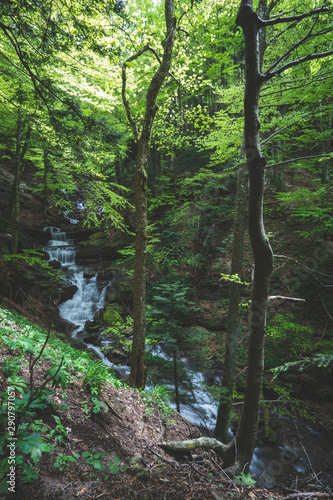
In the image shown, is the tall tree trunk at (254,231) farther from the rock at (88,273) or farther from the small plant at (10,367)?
the rock at (88,273)

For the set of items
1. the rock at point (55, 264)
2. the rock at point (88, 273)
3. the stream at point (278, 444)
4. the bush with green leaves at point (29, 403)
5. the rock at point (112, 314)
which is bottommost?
the stream at point (278, 444)

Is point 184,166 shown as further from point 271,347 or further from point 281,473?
point 281,473

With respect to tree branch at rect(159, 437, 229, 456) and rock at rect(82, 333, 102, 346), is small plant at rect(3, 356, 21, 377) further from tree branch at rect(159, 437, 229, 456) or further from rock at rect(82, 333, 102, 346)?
rock at rect(82, 333, 102, 346)

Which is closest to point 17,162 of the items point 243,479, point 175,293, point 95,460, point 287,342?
point 175,293

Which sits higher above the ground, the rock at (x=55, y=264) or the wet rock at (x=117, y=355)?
the rock at (x=55, y=264)

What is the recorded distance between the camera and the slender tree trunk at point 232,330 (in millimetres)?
5480

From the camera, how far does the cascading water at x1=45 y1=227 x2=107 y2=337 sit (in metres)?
12.4

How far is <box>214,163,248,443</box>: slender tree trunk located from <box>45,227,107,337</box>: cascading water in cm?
770

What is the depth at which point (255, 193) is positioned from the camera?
Answer: 2.28 meters

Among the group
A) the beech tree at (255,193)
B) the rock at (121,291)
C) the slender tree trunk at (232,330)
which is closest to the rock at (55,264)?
the rock at (121,291)

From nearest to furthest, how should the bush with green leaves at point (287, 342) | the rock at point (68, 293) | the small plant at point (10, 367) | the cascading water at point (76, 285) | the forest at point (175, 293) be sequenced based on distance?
1. the forest at point (175, 293)
2. the small plant at point (10, 367)
3. the bush with green leaves at point (287, 342)
4. the cascading water at point (76, 285)
5. the rock at point (68, 293)

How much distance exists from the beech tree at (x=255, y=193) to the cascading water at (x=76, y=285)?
9776mm

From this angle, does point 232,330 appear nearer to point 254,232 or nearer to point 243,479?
point 243,479

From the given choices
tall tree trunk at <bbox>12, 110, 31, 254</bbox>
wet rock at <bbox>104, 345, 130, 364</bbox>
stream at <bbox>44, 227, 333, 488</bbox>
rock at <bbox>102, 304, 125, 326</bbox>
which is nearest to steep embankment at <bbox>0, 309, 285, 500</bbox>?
stream at <bbox>44, 227, 333, 488</bbox>
